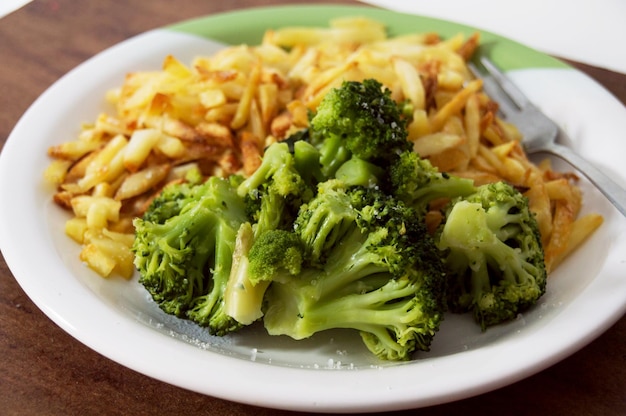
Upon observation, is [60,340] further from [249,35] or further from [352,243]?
[249,35]

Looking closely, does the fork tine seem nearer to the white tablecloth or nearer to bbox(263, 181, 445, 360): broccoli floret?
the white tablecloth

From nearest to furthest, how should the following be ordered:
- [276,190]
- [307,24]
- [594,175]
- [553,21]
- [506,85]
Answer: [276,190]
[594,175]
[506,85]
[307,24]
[553,21]

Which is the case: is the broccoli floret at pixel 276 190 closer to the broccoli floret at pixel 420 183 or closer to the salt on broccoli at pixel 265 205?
the salt on broccoli at pixel 265 205

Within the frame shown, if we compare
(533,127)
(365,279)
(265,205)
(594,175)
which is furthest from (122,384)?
(533,127)

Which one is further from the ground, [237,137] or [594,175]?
[594,175]

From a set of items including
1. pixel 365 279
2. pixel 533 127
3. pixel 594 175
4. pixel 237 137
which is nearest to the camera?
pixel 365 279

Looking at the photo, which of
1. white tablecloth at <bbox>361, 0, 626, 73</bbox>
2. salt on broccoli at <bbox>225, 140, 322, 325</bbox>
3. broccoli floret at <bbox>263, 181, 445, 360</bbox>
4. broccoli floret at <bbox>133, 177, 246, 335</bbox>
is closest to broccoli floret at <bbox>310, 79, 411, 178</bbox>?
salt on broccoli at <bbox>225, 140, 322, 325</bbox>

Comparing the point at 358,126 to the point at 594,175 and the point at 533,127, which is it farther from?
the point at 533,127
